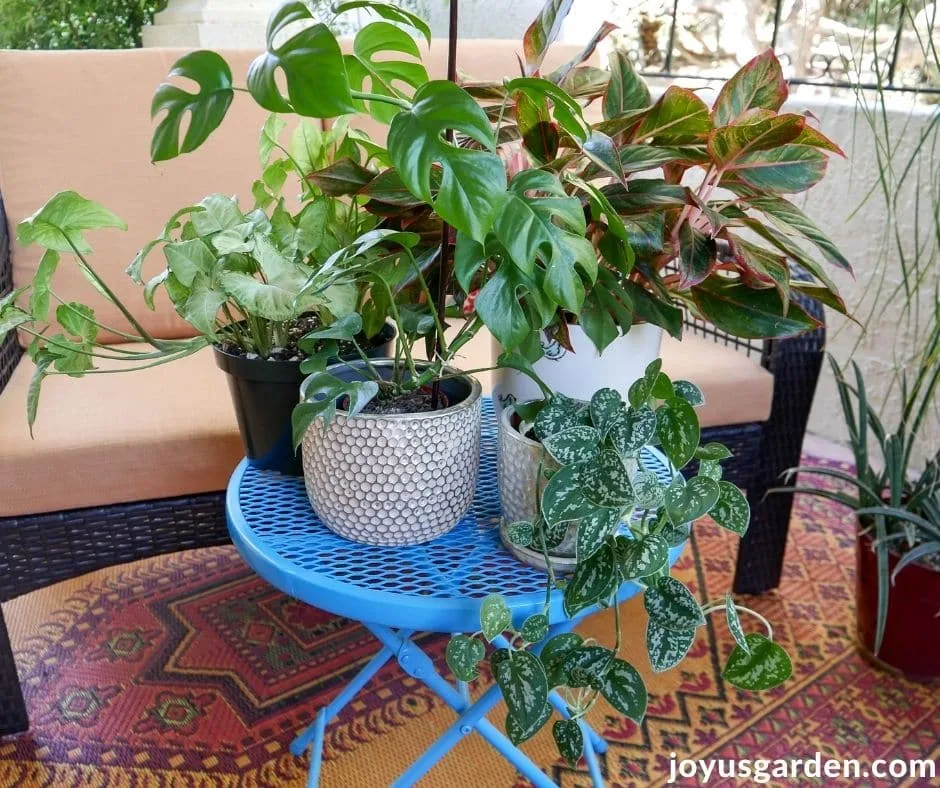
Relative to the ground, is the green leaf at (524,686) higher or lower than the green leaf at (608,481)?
lower

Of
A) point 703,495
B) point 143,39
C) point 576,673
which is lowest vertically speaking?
point 576,673

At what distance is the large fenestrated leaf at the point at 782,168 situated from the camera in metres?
0.77

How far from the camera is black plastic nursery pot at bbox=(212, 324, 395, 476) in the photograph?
902mm

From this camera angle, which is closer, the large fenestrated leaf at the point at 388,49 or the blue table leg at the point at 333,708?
the large fenestrated leaf at the point at 388,49

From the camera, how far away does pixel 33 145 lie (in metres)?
1.44

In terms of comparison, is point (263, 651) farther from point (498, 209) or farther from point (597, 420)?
point (498, 209)

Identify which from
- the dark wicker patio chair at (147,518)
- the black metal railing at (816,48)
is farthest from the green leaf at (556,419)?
the black metal railing at (816,48)

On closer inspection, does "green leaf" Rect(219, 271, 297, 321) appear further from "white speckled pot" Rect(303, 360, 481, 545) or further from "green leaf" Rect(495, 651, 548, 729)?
"green leaf" Rect(495, 651, 548, 729)

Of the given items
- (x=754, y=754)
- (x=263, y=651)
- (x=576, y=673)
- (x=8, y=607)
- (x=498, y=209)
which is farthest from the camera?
(x=8, y=607)

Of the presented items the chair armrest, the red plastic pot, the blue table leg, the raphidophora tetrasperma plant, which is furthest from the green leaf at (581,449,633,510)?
the chair armrest

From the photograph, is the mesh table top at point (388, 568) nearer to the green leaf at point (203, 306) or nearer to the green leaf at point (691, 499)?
the green leaf at point (691, 499)

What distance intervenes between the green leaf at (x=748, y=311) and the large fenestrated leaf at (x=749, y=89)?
0.17 m

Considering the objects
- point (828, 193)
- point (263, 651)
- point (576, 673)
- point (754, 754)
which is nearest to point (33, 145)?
point (263, 651)

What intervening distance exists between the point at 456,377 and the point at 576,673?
12.9 inches
